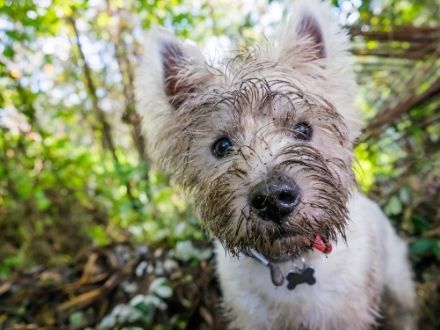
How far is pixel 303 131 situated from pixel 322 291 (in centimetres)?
99

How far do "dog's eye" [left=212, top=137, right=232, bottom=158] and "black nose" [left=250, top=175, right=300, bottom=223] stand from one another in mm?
573

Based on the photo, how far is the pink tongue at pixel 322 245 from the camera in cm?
271

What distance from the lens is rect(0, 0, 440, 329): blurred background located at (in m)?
4.27

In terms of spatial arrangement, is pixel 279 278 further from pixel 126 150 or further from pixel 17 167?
pixel 126 150

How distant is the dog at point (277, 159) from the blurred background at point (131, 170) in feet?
1.24

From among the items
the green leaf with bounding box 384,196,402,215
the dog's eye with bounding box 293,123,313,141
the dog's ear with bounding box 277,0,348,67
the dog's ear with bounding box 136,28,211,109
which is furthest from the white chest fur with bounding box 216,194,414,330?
the green leaf with bounding box 384,196,402,215

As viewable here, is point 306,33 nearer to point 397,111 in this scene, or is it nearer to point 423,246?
point 397,111

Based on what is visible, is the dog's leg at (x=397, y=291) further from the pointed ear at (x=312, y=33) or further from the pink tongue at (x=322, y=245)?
the pointed ear at (x=312, y=33)

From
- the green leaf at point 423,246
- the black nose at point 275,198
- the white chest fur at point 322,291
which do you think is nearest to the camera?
the black nose at point 275,198

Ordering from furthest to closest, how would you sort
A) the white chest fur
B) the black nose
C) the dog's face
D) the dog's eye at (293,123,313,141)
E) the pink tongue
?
the white chest fur
the dog's eye at (293,123,313,141)
the pink tongue
the dog's face
the black nose

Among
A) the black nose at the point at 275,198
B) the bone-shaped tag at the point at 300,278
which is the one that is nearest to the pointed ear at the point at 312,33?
the black nose at the point at 275,198

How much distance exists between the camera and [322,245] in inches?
109

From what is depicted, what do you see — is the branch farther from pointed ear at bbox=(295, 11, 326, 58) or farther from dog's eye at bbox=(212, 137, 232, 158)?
dog's eye at bbox=(212, 137, 232, 158)

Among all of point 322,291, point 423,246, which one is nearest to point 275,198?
point 322,291
